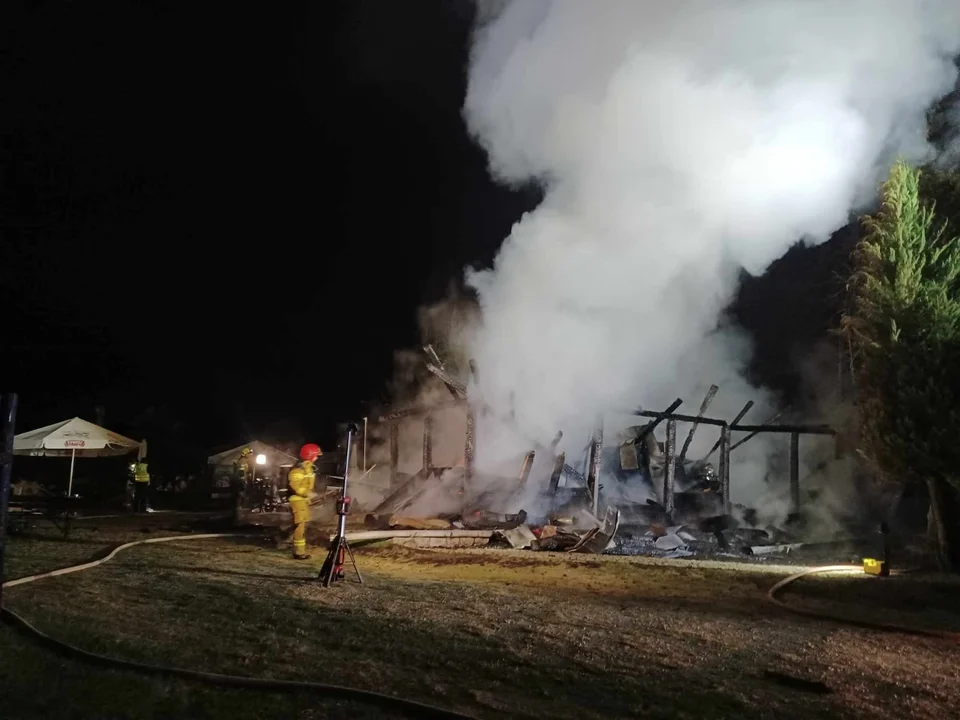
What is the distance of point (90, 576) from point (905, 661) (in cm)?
879

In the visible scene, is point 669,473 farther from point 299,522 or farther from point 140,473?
point 140,473

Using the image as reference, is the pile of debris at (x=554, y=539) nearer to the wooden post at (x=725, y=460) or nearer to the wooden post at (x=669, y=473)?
the wooden post at (x=669, y=473)

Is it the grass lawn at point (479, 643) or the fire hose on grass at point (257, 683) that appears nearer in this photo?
the fire hose on grass at point (257, 683)

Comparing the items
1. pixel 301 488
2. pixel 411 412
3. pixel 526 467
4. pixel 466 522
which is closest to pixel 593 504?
pixel 526 467

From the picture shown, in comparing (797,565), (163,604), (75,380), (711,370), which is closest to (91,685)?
(163,604)

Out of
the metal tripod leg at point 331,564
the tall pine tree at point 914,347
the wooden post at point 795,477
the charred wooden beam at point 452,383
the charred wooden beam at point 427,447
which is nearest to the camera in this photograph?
the metal tripod leg at point 331,564

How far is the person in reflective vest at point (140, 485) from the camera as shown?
19688 millimetres

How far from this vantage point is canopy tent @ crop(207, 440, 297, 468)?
77.3 ft

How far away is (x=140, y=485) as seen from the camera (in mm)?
20031

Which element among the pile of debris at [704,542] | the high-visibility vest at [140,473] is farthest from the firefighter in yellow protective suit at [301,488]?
the high-visibility vest at [140,473]

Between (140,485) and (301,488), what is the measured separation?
1104 centimetres

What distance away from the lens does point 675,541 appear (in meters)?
14.9

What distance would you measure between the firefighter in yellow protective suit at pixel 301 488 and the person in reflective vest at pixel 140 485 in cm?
1001

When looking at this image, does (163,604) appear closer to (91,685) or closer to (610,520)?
(91,685)
